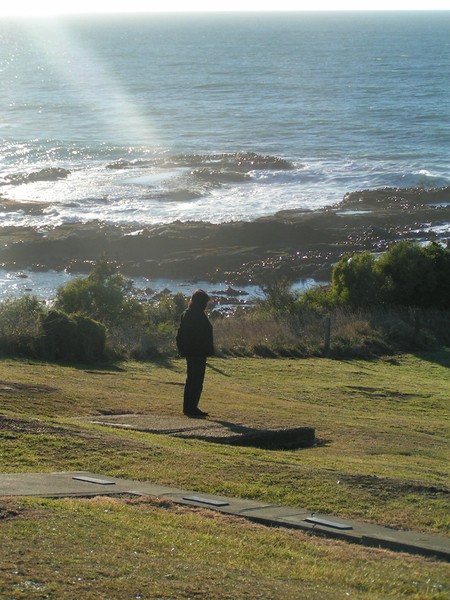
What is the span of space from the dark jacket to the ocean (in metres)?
33.3

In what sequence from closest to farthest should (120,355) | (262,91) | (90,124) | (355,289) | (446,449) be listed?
(446,449) < (120,355) < (355,289) < (90,124) < (262,91)

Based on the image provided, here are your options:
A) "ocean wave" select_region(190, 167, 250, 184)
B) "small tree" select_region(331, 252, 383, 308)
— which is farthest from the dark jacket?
"ocean wave" select_region(190, 167, 250, 184)

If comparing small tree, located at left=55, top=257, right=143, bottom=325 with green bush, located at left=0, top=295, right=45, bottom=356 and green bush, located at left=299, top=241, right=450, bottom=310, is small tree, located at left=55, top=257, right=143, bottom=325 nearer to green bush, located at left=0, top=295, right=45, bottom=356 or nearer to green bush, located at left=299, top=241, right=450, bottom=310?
green bush, located at left=0, top=295, right=45, bottom=356

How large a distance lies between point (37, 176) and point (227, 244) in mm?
22255

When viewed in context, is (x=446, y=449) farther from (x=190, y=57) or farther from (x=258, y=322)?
(x=190, y=57)

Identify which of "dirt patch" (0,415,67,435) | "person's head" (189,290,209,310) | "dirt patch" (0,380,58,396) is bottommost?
"dirt patch" (0,380,58,396)

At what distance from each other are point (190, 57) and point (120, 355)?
15129 centimetres

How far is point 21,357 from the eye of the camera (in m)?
18.7

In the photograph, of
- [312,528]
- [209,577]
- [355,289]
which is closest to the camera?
[209,577]

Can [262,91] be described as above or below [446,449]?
above

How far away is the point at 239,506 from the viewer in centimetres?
808

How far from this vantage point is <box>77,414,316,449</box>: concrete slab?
38.7 feet

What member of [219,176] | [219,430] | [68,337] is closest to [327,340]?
[68,337]

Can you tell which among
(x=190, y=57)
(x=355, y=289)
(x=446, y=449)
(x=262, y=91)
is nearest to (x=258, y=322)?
(x=355, y=289)
